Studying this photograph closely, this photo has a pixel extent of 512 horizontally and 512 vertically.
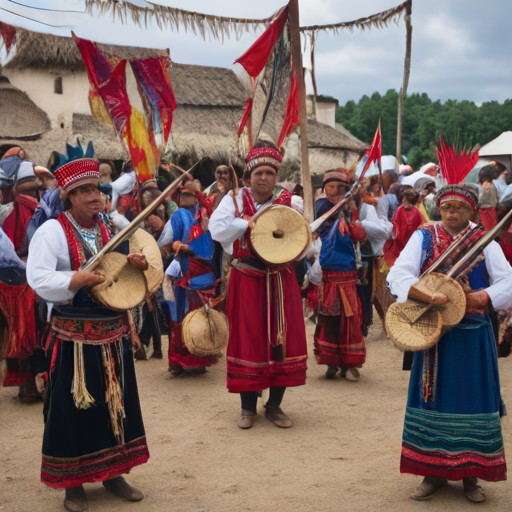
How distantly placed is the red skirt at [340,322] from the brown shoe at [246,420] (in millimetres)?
1563

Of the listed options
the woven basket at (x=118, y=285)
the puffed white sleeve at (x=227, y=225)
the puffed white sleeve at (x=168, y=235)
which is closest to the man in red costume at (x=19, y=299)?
the puffed white sleeve at (x=168, y=235)

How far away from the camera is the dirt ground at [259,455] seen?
13.2 ft

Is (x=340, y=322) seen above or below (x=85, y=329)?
below

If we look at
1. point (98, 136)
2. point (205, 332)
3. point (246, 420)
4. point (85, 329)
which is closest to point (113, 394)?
point (85, 329)

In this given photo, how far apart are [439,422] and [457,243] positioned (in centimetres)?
101

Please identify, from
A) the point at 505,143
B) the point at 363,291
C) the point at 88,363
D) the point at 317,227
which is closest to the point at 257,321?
the point at 317,227

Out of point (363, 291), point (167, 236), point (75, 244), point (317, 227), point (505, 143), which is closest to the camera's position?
point (75, 244)

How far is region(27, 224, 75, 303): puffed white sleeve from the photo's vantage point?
3.55 metres

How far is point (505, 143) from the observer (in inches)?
863

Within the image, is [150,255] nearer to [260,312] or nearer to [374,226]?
[260,312]

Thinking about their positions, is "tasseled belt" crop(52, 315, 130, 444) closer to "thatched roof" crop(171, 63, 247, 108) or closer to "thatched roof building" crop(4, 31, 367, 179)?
"thatched roof building" crop(4, 31, 367, 179)

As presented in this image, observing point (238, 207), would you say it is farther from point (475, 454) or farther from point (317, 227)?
point (475, 454)

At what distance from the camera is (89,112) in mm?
21031

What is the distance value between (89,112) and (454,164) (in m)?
18.3
